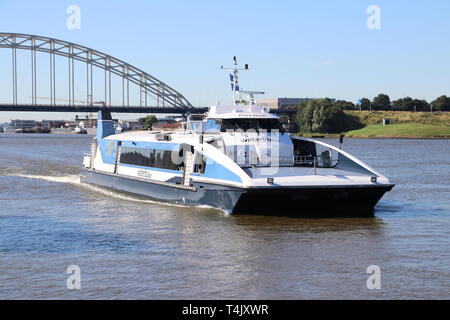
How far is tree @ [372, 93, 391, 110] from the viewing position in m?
158

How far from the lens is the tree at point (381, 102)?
15788cm

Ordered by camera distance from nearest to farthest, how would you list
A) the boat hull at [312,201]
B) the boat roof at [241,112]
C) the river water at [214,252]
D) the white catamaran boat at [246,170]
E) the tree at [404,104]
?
the river water at [214,252] < the boat hull at [312,201] < the white catamaran boat at [246,170] < the boat roof at [241,112] < the tree at [404,104]

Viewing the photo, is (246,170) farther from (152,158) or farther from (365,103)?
(365,103)

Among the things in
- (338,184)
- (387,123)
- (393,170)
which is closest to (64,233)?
(338,184)

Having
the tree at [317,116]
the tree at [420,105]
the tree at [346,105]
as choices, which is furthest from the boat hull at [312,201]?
the tree at [420,105]

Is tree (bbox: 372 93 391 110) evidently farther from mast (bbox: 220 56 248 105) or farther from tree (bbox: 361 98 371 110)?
mast (bbox: 220 56 248 105)

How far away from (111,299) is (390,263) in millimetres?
6715

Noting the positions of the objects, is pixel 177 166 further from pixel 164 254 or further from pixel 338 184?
pixel 164 254
